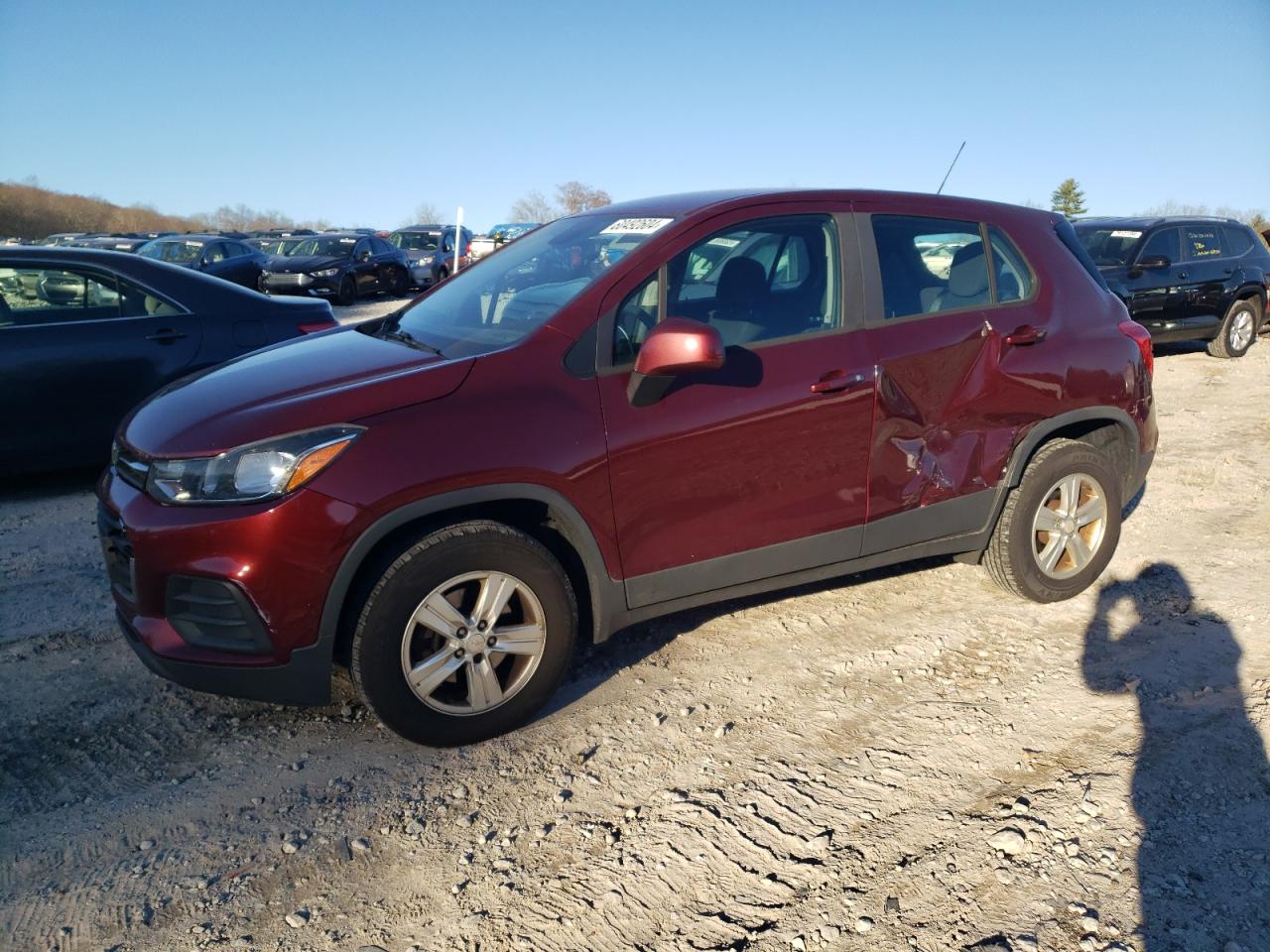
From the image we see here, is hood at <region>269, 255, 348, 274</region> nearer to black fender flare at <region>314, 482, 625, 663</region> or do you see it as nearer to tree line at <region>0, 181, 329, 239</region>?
black fender flare at <region>314, 482, 625, 663</region>

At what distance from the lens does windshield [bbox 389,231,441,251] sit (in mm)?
24484

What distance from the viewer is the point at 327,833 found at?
272cm

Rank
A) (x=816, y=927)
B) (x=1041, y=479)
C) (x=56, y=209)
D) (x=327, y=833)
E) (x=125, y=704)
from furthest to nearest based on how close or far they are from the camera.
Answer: (x=56, y=209)
(x=1041, y=479)
(x=125, y=704)
(x=327, y=833)
(x=816, y=927)

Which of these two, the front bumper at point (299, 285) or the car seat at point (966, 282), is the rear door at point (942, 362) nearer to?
the car seat at point (966, 282)

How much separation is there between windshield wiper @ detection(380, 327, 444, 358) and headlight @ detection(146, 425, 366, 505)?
0.62 m

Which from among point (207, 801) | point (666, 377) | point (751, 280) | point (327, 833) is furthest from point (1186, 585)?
point (207, 801)

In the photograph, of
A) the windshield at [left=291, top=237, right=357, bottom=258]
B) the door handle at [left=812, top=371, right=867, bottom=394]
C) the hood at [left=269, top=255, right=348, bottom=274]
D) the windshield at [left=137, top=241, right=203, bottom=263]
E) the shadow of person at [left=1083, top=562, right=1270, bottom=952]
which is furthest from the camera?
the windshield at [left=291, top=237, right=357, bottom=258]

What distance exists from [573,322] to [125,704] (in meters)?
2.16

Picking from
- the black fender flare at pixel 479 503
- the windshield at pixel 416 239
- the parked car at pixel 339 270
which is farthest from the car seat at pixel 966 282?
the windshield at pixel 416 239

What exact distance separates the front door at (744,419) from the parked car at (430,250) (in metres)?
16.3

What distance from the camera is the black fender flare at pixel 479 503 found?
111 inches

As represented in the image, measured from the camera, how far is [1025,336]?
3.97 metres

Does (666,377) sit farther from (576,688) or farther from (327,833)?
(327,833)

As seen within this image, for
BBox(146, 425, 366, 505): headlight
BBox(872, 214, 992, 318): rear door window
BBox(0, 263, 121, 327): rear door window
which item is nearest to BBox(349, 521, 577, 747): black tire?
BBox(146, 425, 366, 505): headlight
